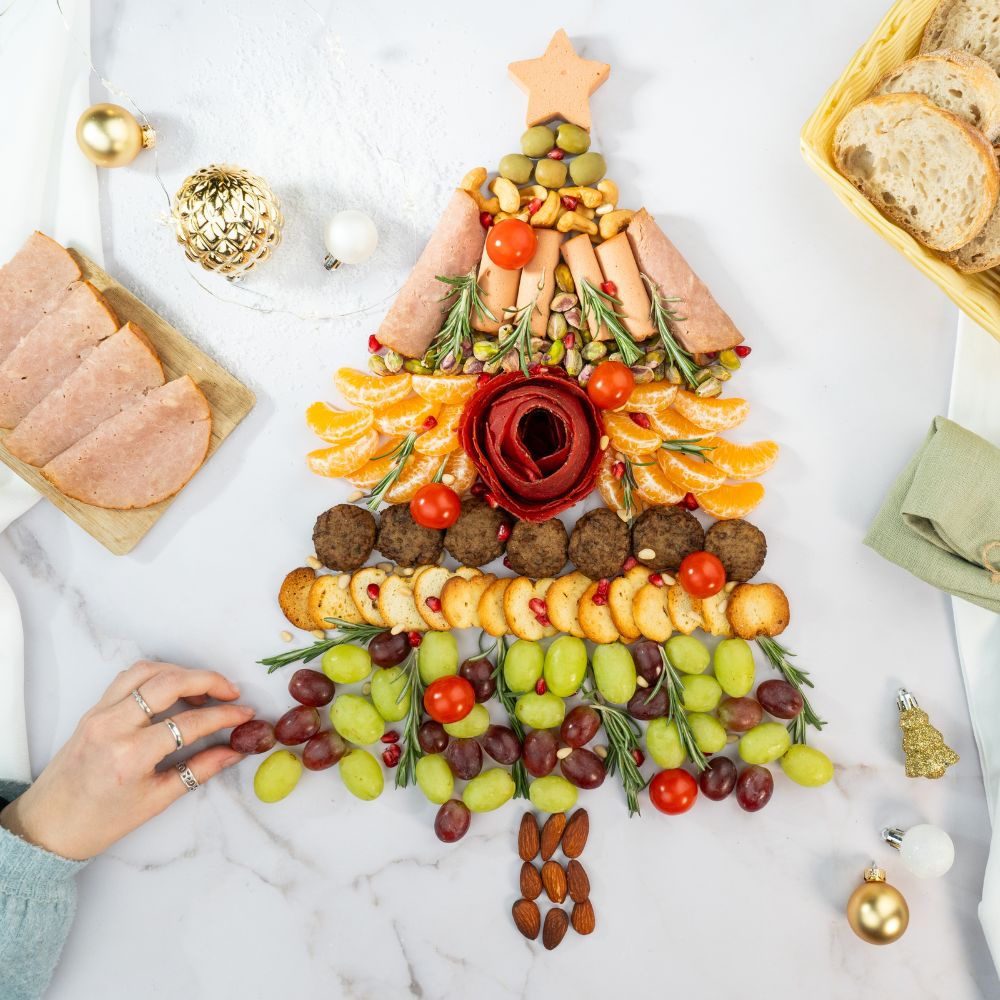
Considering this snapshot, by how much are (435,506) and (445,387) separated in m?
0.24

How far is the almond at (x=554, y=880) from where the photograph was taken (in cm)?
159

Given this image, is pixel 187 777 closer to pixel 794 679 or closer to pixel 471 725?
pixel 471 725

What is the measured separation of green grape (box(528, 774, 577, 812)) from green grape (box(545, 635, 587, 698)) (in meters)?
0.18

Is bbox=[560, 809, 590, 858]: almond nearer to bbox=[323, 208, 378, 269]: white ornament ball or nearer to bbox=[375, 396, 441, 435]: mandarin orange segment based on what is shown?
bbox=[375, 396, 441, 435]: mandarin orange segment

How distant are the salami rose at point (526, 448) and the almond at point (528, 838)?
68 cm

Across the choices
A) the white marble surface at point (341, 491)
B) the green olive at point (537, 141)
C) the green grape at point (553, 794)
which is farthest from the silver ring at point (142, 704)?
the green olive at point (537, 141)

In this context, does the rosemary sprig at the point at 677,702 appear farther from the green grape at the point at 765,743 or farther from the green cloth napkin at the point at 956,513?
the green cloth napkin at the point at 956,513

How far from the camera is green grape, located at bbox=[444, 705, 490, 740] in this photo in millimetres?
1558

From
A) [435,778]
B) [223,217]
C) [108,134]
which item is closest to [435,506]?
[435,778]

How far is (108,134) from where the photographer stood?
1.53m

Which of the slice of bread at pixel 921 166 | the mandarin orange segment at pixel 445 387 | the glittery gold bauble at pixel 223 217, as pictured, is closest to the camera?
the slice of bread at pixel 921 166

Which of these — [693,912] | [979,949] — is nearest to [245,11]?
[693,912]

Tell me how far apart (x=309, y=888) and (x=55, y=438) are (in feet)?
3.64

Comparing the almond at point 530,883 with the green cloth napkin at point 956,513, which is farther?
the almond at point 530,883
